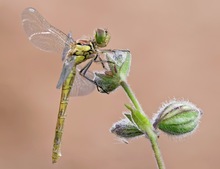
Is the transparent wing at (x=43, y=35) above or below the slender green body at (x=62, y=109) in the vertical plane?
above

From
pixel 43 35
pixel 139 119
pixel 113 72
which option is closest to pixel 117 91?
pixel 43 35

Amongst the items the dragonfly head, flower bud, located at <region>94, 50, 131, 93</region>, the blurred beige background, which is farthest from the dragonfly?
the blurred beige background

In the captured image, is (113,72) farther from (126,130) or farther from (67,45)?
(67,45)

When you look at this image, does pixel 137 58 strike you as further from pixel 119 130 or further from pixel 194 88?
pixel 119 130

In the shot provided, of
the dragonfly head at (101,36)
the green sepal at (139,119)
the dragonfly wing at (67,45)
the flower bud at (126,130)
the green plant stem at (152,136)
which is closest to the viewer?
the green plant stem at (152,136)

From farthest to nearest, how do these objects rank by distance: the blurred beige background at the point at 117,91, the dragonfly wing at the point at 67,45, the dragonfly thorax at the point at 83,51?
the blurred beige background at the point at 117,91 → the dragonfly wing at the point at 67,45 → the dragonfly thorax at the point at 83,51

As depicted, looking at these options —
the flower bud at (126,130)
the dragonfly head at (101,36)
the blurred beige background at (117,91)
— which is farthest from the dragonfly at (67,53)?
the blurred beige background at (117,91)

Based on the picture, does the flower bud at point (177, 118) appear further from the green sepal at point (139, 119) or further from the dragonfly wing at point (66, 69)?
the dragonfly wing at point (66, 69)

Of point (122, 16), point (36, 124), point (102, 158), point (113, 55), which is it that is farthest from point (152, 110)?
point (113, 55)
